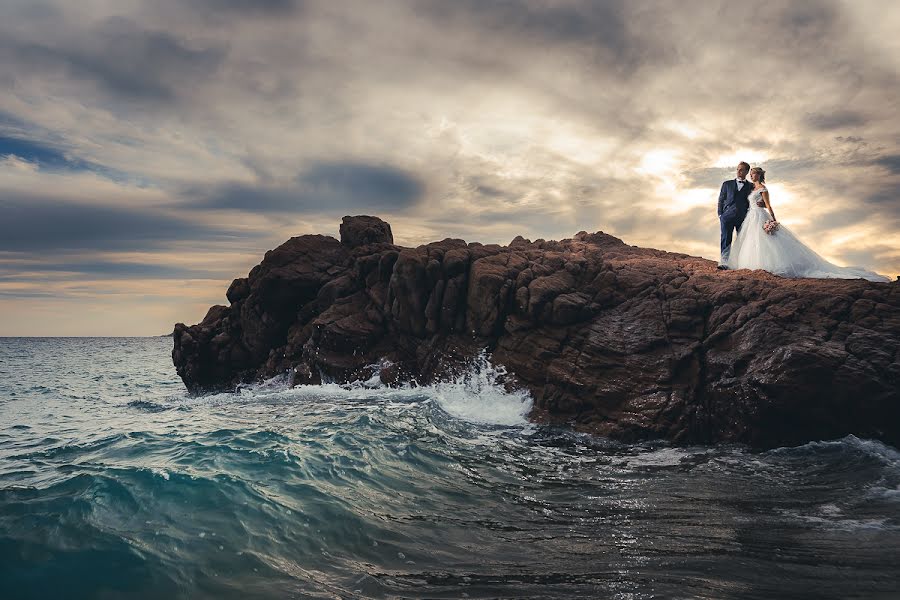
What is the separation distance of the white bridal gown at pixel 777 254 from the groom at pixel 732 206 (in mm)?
379

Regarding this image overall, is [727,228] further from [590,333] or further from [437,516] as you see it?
[437,516]

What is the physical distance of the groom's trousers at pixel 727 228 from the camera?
17.1 m

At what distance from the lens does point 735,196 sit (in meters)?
17.0

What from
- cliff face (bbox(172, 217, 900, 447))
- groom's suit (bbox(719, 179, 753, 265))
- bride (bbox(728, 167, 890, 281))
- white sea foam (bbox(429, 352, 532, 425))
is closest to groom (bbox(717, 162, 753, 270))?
groom's suit (bbox(719, 179, 753, 265))

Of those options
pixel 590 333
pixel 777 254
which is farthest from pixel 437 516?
pixel 777 254

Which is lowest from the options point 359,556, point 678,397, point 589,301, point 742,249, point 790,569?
point 359,556

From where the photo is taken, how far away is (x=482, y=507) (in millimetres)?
8125

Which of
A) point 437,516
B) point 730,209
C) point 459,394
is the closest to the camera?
point 437,516

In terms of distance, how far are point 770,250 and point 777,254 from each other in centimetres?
26

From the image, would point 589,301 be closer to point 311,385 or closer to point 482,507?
point 482,507

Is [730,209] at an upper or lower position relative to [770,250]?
upper

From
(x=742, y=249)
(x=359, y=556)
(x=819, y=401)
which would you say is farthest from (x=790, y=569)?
(x=742, y=249)

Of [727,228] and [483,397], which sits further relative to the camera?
[727,228]

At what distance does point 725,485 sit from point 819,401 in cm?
393
